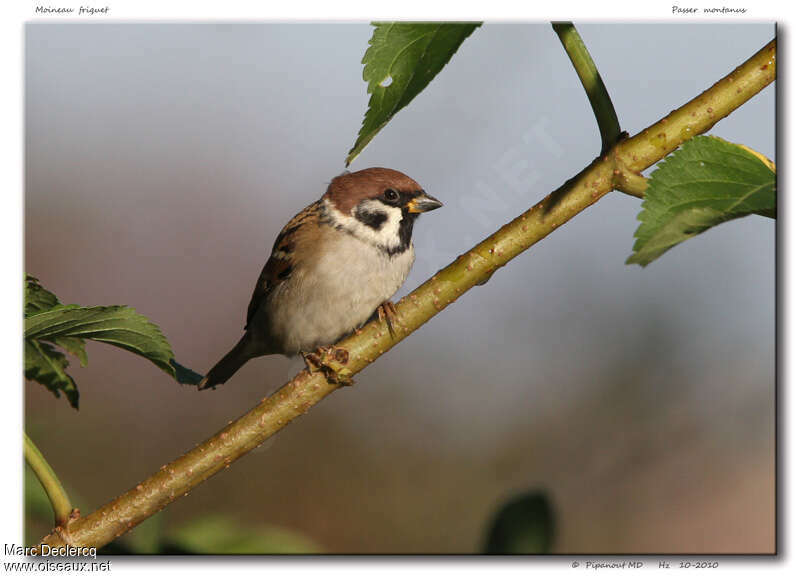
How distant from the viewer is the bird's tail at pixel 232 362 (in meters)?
1.94

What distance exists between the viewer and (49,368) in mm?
864

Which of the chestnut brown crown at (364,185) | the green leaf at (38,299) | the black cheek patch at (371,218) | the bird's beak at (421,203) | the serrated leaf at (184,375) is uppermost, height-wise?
the chestnut brown crown at (364,185)

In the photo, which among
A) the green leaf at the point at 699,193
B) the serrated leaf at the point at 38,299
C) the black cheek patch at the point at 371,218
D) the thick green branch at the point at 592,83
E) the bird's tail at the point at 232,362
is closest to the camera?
the green leaf at the point at 699,193

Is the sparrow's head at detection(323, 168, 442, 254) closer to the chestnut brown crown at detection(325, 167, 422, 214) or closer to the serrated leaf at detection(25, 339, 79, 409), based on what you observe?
the chestnut brown crown at detection(325, 167, 422, 214)

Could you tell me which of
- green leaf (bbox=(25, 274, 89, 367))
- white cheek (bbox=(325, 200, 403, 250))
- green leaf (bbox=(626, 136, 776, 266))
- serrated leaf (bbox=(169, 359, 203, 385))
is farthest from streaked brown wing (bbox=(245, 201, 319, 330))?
green leaf (bbox=(626, 136, 776, 266))

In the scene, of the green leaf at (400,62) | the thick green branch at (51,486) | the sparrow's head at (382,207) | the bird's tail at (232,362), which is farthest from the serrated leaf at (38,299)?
the bird's tail at (232,362)

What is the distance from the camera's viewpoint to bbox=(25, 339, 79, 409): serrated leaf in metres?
0.85

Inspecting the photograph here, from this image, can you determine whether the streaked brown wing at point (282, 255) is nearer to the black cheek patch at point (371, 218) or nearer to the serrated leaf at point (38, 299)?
the black cheek patch at point (371, 218)

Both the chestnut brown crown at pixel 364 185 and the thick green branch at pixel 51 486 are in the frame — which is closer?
the thick green branch at pixel 51 486

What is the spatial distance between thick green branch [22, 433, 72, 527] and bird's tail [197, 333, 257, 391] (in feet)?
3.83

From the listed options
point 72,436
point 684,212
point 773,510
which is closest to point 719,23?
point 773,510

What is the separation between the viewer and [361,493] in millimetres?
1784

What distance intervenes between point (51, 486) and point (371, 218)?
1.14 m

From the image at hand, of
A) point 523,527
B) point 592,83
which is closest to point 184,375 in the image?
point 523,527
